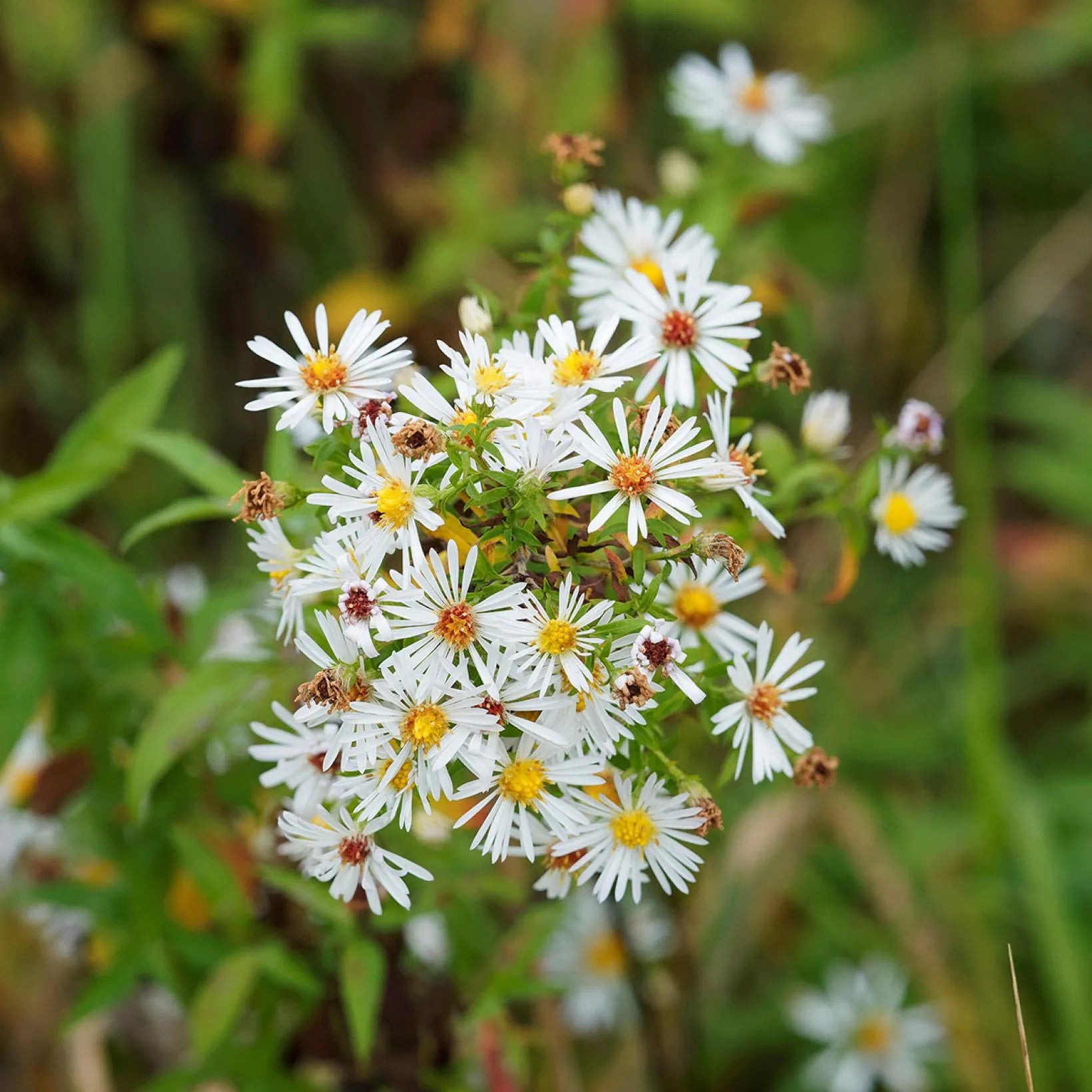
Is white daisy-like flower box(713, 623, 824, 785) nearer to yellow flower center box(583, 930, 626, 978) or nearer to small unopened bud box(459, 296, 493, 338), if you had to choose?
small unopened bud box(459, 296, 493, 338)

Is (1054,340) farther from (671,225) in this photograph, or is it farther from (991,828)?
(671,225)

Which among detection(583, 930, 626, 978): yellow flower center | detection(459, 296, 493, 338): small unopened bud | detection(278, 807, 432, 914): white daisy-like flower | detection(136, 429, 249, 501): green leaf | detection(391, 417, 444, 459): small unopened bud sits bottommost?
detection(278, 807, 432, 914): white daisy-like flower

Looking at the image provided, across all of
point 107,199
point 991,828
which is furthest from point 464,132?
point 991,828

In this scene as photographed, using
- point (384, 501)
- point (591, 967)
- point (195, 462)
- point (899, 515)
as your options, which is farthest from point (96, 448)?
point (591, 967)

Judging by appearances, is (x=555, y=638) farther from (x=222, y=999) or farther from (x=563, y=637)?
(x=222, y=999)

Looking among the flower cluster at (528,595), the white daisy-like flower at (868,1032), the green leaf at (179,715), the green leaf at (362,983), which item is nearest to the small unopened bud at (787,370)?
the flower cluster at (528,595)

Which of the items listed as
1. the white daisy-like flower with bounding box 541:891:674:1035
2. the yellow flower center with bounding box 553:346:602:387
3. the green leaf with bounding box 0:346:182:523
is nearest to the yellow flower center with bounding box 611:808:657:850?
the yellow flower center with bounding box 553:346:602:387

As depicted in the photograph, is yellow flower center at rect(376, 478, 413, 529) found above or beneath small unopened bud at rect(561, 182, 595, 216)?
beneath
